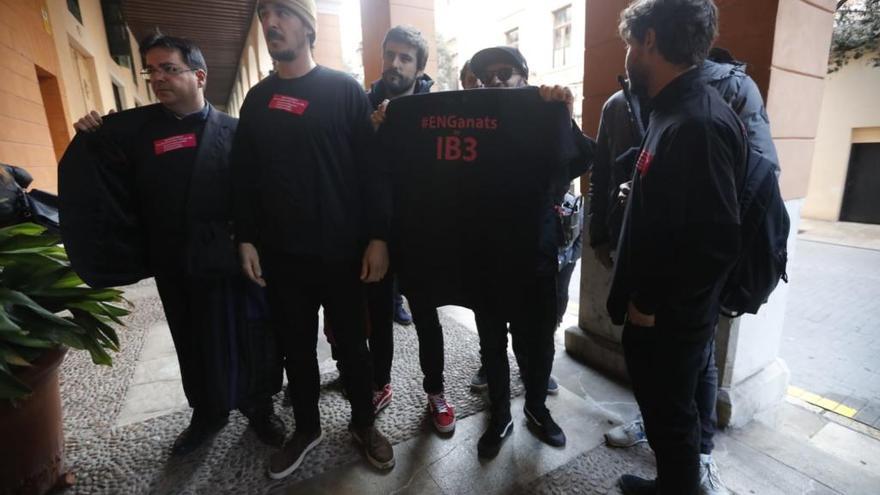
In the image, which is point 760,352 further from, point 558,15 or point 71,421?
point 558,15

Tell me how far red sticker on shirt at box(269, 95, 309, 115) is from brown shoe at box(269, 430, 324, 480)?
4.77ft

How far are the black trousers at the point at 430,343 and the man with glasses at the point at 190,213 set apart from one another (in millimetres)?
748

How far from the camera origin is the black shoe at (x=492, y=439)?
79.0 inches

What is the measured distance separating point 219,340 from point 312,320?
1.55ft

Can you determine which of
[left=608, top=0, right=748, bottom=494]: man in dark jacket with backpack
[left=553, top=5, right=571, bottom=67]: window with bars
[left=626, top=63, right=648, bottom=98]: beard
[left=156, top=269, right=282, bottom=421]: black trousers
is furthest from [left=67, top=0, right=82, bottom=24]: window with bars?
[left=553, top=5, right=571, bottom=67]: window with bars

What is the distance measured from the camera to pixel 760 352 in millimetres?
2332

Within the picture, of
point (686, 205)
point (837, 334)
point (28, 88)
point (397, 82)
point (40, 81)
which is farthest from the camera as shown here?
point (40, 81)

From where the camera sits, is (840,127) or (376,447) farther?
(840,127)

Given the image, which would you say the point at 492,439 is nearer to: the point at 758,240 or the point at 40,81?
the point at 758,240

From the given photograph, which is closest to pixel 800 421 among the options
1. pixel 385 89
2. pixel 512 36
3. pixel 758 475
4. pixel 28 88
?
pixel 758 475

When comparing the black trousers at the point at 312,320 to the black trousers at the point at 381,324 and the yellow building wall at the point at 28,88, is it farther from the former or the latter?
the yellow building wall at the point at 28,88

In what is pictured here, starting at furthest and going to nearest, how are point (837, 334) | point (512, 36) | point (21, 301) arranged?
point (512, 36) → point (837, 334) → point (21, 301)

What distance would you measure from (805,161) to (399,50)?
2236 mm

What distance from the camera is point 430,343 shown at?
213 cm
